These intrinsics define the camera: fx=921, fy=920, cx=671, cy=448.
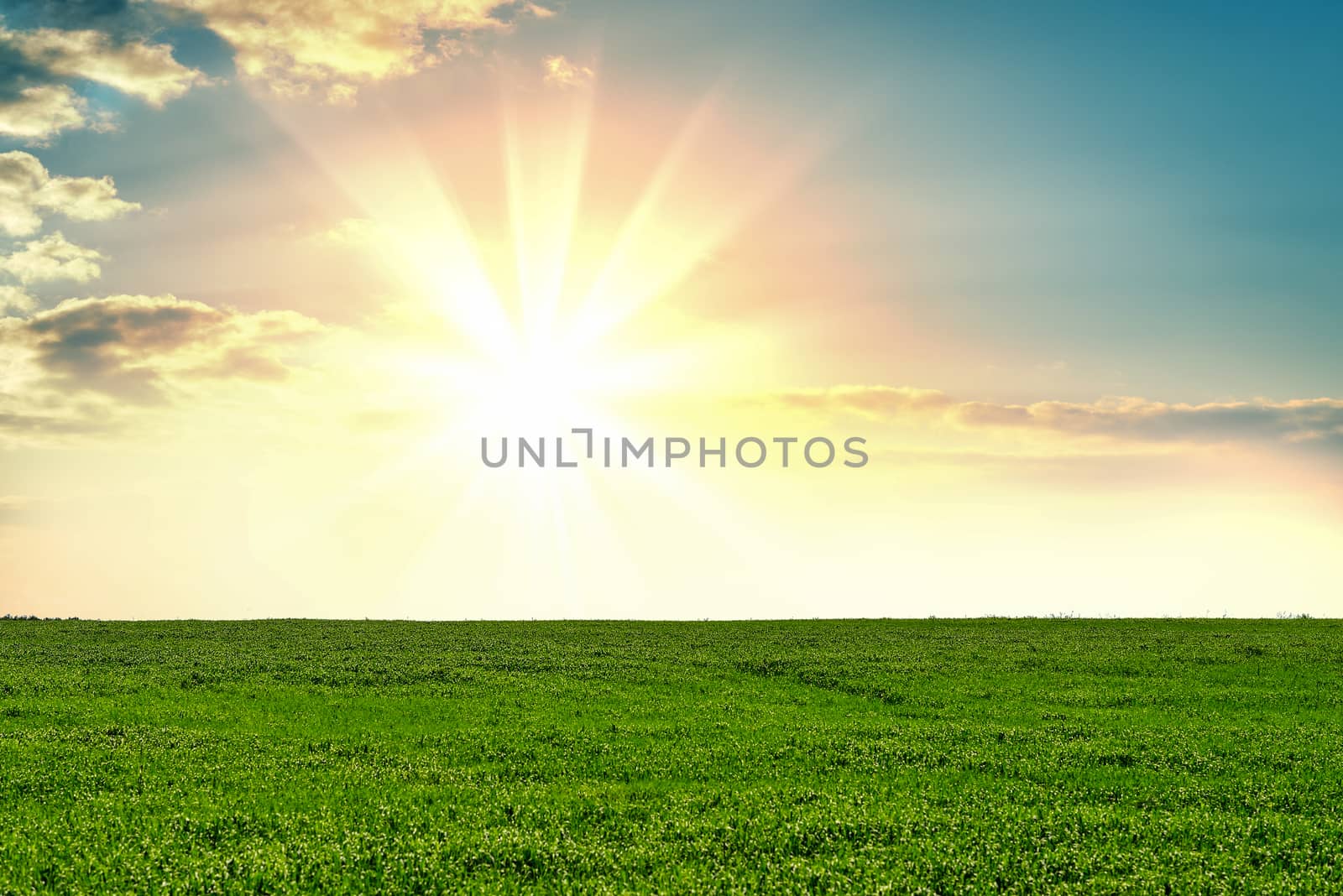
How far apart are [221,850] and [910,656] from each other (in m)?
32.1

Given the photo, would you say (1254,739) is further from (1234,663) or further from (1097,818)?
(1234,663)

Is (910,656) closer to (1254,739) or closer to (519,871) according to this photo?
(1254,739)

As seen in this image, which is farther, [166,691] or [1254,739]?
[166,691]

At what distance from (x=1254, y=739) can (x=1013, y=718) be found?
5.95 metres

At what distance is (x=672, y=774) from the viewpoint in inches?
779

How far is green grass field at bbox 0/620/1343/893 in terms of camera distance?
14000mm

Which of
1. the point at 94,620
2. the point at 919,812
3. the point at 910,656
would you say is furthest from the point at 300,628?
the point at 919,812

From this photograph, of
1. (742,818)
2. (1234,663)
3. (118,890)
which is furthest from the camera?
(1234,663)

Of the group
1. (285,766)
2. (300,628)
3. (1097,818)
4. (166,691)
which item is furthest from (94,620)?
(1097,818)

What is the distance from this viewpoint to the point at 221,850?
14.6 metres

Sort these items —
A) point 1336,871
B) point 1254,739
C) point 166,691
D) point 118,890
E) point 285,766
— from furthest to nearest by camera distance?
point 166,691 < point 1254,739 < point 285,766 < point 1336,871 < point 118,890

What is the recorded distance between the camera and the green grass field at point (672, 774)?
1400 cm

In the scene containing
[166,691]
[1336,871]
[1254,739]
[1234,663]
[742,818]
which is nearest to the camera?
[1336,871]

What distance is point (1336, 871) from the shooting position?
14.1 meters
